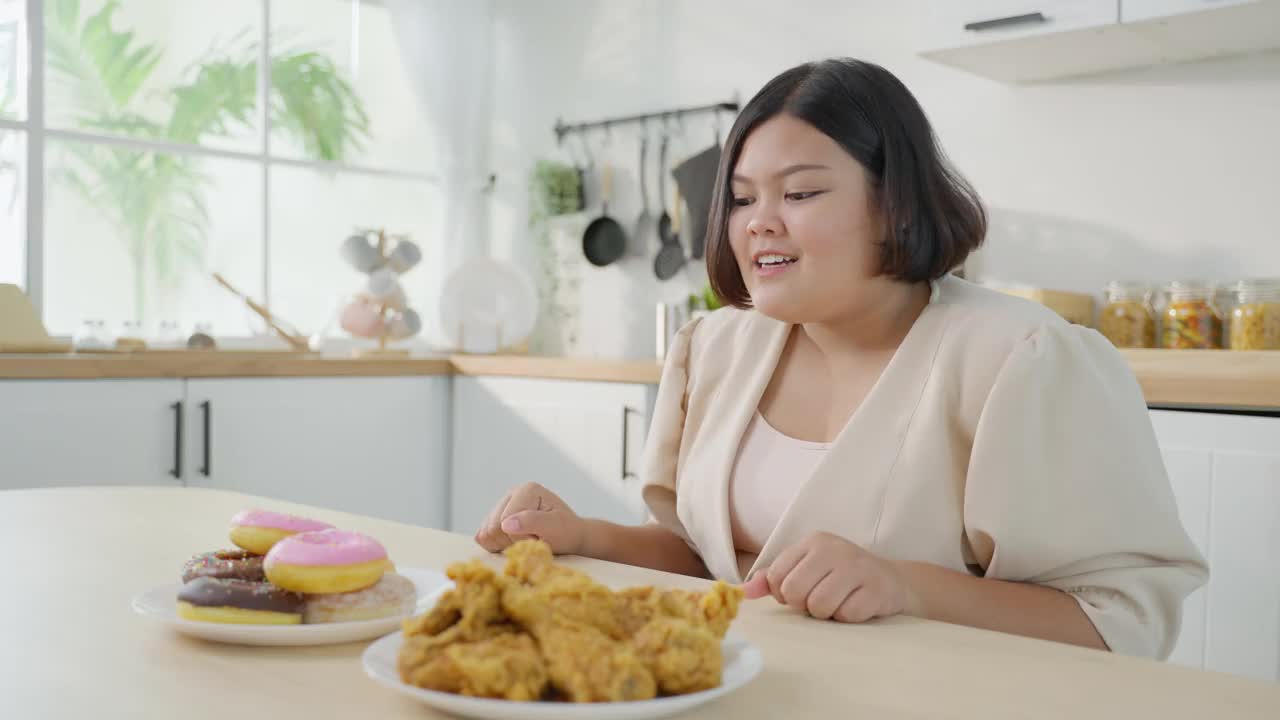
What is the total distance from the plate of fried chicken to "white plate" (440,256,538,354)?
11.1ft

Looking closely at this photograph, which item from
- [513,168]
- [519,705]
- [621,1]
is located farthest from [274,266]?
[519,705]

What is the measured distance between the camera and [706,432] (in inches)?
53.3

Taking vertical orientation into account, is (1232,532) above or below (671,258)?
below

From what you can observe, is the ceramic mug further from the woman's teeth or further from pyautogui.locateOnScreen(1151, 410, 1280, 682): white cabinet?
the woman's teeth

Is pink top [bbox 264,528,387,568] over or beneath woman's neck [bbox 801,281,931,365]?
beneath

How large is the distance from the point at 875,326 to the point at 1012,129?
2.04m

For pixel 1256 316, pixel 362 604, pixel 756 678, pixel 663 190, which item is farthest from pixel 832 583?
pixel 663 190

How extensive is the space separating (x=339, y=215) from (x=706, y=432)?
3080mm

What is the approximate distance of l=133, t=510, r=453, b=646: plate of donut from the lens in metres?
0.71

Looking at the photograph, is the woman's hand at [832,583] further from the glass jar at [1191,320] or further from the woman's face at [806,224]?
the glass jar at [1191,320]

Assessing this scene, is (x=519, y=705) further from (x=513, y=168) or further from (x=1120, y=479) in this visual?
(x=513, y=168)

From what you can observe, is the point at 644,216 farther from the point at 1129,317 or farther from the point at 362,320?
the point at 1129,317

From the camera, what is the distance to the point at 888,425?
1167 millimetres

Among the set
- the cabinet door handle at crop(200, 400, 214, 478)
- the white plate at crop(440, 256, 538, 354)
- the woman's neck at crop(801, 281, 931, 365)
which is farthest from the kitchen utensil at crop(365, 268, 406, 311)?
the woman's neck at crop(801, 281, 931, 365)
